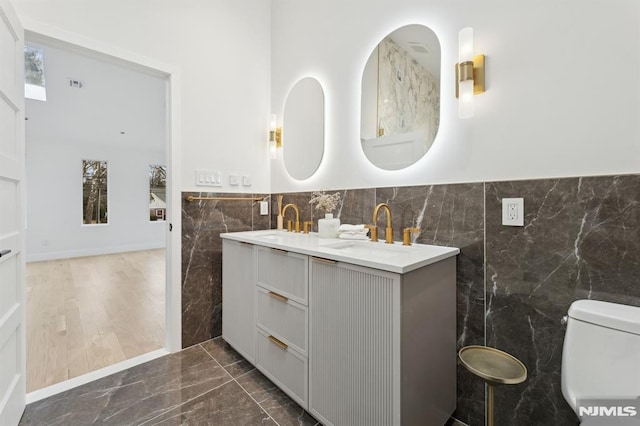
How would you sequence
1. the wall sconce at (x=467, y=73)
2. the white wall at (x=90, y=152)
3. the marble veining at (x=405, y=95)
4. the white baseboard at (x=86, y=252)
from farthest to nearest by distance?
1. the white baseboard at (x=86, y=252)
2. the white wall at (x=90, y=152)
3. the marble veining at (x=405, y=95)
4. the wall sconce at (x=467, y=73)

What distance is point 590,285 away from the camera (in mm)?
1080

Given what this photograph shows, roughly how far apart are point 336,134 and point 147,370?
211 cm

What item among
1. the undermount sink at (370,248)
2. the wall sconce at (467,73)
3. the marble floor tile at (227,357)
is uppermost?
the wall sconce at (467,73)

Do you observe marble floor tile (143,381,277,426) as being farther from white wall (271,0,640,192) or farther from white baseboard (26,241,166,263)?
white baseboard (26,241,166,263)

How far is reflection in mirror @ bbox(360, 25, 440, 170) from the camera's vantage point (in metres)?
1.56

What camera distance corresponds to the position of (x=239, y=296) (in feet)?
6.49

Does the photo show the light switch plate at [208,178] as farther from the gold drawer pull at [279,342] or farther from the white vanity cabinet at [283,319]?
the gold drawer pull at [279,342]

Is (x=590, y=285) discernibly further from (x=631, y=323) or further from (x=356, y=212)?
(x=356, y=212)

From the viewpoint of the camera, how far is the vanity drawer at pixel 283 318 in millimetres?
1454

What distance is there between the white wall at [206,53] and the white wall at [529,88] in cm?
105

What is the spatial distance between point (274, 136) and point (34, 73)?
3.23 m

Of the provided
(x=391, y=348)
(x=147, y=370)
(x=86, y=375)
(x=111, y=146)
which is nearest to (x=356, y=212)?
(x=391, y=348)

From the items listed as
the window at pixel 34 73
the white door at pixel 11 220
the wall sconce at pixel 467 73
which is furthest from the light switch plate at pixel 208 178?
the window at pixel 34 73

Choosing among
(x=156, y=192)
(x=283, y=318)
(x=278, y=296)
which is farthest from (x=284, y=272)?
(x=156, y=192)
